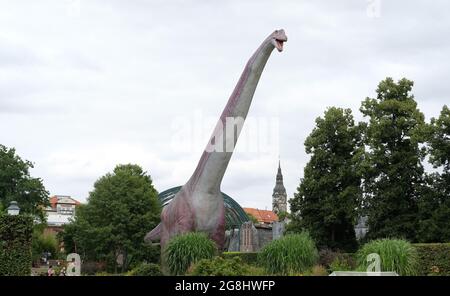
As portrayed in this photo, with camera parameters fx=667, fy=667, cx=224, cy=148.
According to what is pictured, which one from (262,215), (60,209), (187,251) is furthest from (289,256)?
(262,215)

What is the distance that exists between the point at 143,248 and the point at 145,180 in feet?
20.1

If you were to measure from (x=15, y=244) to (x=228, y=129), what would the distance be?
6.42 m

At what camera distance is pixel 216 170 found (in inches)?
687

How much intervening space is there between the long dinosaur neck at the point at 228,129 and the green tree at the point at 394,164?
12131 mm

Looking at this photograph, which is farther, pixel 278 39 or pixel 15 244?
pixel 15 244

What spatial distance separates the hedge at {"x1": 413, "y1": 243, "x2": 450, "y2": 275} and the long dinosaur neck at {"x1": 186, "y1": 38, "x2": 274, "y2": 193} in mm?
6948

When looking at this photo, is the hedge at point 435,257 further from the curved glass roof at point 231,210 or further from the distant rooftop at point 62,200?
the distant rooftop at point 62,200

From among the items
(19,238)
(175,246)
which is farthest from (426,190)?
(19,238)

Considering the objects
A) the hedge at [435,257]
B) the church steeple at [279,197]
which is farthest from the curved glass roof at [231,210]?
the church steeple at [279,197]

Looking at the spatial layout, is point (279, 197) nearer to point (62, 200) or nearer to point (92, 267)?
point (62, 200)

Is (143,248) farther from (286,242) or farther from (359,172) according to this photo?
(286,242)

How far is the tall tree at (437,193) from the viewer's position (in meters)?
25.8

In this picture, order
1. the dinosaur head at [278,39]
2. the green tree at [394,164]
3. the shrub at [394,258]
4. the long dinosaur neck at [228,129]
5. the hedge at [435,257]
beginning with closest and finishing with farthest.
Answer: the shrub at [394,258], the dinosaur head at [278,39], the long dinosaur neck at [228,129], the hedge at [435,257], the green tree at [394,164]
